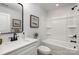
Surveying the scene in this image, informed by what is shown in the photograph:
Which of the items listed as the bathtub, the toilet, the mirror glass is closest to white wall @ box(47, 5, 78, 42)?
the bathtub

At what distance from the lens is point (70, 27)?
5.91 feet

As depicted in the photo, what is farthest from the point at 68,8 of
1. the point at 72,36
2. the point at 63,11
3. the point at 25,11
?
the point at 25,11

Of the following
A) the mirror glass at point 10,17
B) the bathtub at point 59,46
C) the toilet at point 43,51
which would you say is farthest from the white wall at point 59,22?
the mirror glass at point 10,17

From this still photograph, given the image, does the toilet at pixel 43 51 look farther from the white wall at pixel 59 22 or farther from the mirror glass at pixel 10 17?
the mirror glass at pixel 10 17

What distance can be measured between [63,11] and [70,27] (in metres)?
0.55

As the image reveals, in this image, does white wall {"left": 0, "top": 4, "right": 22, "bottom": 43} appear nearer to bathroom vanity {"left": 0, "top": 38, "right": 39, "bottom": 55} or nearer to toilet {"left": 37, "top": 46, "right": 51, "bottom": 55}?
bathroom vanity {"left": 0, "top": 38, "right": 39, "bottom": 55}

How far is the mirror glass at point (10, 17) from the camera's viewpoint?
4.12 ft

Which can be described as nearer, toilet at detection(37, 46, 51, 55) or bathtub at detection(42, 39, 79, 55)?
toilet at detection(37, 46, 51, 55)

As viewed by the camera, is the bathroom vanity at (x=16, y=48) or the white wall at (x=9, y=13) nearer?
the bathroom vanity at (x=16, y=48)

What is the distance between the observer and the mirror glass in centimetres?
126

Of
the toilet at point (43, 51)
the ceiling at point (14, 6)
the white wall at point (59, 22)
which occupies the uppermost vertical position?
the ceiling at point (14, 6)

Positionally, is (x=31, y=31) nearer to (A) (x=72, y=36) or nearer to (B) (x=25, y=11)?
(B) (x=25, y=11)
